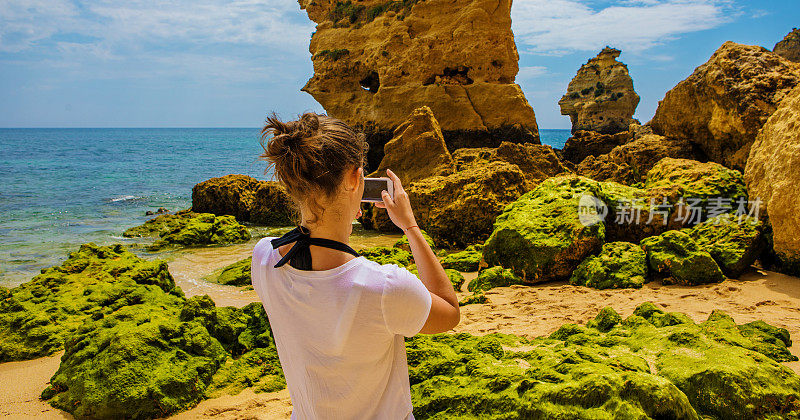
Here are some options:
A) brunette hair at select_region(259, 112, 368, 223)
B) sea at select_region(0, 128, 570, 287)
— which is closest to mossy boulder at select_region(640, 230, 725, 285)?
sea at select_region(0, 128, 570, 287)

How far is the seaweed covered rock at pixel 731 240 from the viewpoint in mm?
5387

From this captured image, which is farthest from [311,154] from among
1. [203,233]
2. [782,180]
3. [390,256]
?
[203,233]

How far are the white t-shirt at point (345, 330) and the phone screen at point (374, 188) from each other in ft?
1.05

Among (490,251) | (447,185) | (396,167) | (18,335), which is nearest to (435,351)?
(490,251)

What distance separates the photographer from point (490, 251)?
636 cm

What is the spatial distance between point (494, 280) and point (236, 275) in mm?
3718

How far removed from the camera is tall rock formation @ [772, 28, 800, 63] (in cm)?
3166

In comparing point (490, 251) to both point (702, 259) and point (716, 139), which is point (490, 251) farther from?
point (716, 139)

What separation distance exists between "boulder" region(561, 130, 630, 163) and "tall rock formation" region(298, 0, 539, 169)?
135 cm

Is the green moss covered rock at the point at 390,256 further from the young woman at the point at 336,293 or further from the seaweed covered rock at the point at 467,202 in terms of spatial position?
the young woman at the point at 336,293

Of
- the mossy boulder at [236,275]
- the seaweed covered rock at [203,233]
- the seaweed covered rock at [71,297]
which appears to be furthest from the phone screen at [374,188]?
the seaweed covered rock at [203,233]

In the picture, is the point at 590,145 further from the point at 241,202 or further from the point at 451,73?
the point at 241,202

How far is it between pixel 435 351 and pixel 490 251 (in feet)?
11.5

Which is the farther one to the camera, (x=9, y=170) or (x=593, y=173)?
(x=9, y=170)
